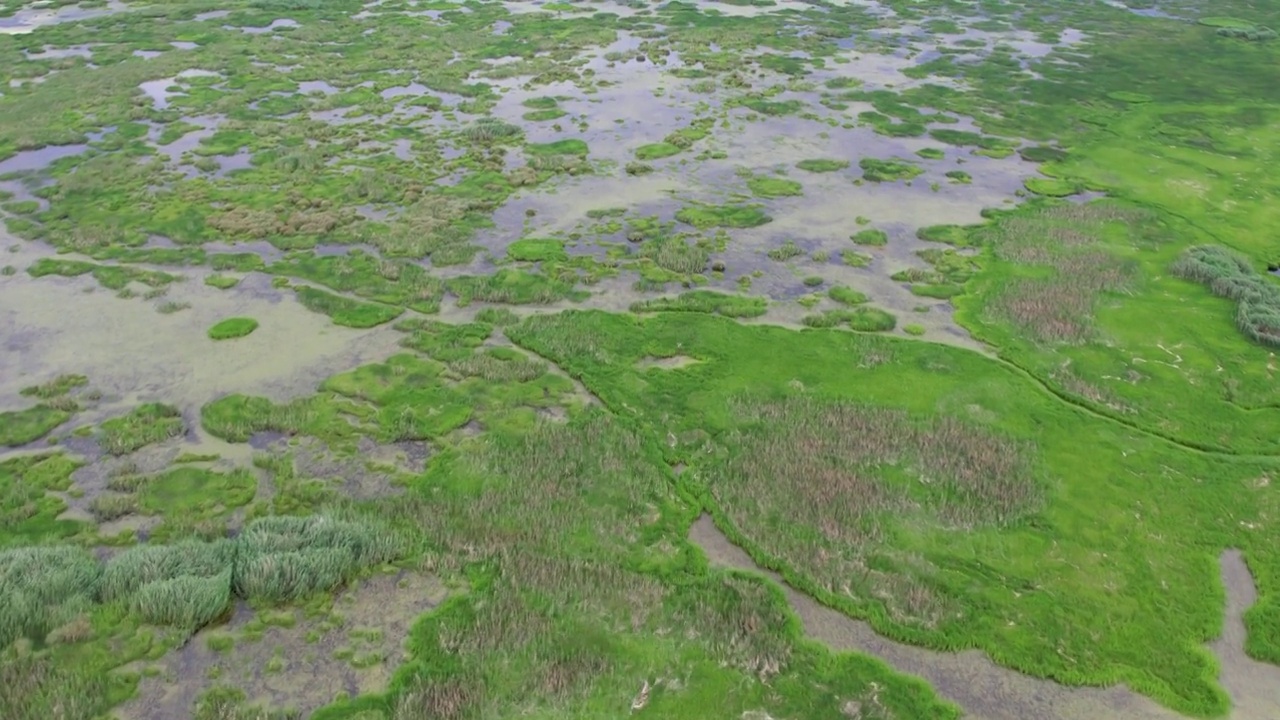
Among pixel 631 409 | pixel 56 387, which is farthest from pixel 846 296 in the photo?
pixel 56 387

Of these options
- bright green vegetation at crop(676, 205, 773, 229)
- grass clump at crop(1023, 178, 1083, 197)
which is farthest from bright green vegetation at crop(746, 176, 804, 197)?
grass clump at crop(1023, 178, 1083, 197)

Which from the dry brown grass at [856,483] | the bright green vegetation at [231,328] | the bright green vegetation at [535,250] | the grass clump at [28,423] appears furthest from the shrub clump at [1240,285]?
the grass clump at [28,423]

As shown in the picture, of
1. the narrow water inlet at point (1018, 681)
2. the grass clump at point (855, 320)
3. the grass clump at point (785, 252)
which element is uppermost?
the grass clump at point (785, 252)

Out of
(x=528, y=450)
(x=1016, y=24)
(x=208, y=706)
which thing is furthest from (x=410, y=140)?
(x=1016, y=24)

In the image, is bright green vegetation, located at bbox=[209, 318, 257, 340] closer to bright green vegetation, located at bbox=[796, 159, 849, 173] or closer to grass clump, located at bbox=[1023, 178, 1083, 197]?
bright green vegetation, located at bbox=[796, 159, 849, 173]

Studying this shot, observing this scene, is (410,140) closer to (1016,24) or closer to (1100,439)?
(1100,439)

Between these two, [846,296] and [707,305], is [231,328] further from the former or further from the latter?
[846,296]

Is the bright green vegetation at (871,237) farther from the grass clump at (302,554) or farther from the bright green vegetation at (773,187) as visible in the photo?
the grass clump at (302,554)
